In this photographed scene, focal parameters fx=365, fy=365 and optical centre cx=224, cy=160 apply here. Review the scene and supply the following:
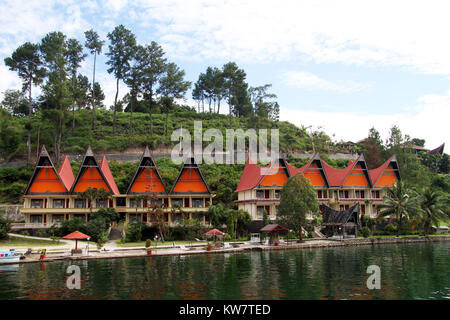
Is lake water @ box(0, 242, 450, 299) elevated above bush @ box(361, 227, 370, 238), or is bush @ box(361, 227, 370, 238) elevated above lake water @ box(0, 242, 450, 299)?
bush @ box(361, 227, 370, 238)

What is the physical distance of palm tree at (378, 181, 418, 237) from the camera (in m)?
46.1

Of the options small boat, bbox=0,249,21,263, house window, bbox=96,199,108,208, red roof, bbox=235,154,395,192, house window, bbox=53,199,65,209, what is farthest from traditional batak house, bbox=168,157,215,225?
small boat, bbox=0,249,21,263

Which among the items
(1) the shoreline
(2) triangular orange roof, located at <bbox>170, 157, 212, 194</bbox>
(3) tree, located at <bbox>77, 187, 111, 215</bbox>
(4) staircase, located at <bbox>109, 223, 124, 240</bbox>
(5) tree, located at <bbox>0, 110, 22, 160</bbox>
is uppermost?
(5) tree, located at <bbox>0, 110, 22, 160</bbox>

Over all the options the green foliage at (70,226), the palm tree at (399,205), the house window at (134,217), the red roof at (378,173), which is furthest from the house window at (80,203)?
the red roof at (378,173)

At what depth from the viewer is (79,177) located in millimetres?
46719

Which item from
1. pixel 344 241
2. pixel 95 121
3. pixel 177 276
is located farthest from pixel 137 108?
pixel 177 276

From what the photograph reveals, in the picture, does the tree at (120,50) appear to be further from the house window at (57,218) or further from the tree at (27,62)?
the house window at (57,218)

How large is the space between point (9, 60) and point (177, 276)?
59.2m

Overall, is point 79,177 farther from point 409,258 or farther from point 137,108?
point 137,108

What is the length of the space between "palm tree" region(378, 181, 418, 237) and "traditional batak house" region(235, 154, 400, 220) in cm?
438

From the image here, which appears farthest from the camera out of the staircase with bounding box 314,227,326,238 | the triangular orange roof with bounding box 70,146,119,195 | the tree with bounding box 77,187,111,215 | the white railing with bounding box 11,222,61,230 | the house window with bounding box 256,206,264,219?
the house window with bounding box 256,206,264,219

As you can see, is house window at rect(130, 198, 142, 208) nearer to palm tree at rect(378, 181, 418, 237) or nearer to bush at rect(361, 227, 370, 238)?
bush at rect(361, 227, 370, 238)

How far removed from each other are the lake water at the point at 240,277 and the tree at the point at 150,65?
135 ft

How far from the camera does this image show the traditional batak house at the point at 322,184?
161ft
